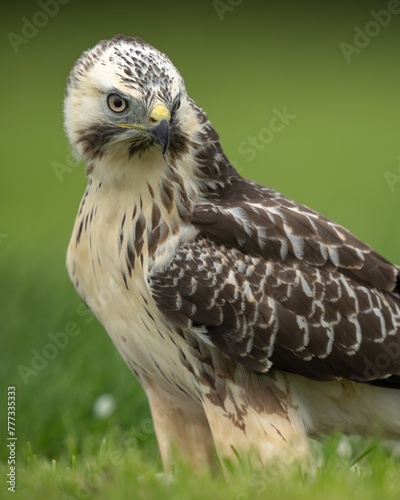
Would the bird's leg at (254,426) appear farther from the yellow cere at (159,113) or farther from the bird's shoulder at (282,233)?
the yellow cere at (159,113)

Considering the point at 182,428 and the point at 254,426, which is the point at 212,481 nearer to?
the point at 254,426

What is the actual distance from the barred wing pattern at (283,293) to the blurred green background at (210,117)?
276 cm

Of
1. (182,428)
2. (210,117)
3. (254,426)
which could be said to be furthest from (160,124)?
(210,117)

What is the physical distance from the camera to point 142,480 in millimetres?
4930

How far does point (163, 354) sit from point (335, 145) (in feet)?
37.5

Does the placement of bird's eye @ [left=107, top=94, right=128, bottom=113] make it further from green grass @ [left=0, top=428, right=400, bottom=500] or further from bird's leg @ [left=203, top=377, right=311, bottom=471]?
green grass @ [left=0, top=428, right=400, bottom=500]

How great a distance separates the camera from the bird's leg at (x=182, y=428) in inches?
235

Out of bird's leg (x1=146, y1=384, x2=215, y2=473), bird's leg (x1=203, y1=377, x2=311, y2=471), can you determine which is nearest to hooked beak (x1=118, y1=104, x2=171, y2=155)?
bird's leg (x1=203, y1=377, x2=311, y2=471)

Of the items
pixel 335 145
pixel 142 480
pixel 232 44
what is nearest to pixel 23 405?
pixel 142 480

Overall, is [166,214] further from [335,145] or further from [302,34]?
[302,34]

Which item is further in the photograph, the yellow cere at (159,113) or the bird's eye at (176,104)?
the bird's eye at (176,104)

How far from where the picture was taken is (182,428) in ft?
19.9

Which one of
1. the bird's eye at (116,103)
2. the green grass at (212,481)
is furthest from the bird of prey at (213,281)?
the green grass at (212,481)

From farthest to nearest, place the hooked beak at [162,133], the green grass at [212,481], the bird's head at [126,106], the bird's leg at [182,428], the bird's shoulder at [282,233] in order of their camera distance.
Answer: the bird's leg at [182,428] → the bird's shoulder at [282,233] → the bird's head at [126,106] → the hooked beak at [162,133] → the green grass at [212,481]
